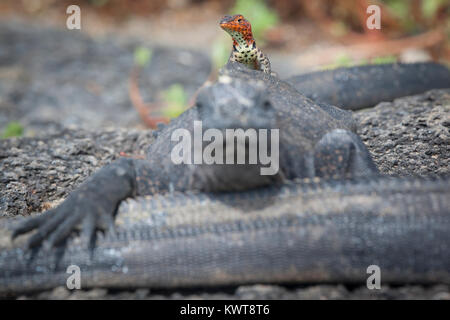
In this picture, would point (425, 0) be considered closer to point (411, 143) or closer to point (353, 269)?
point (411, 143)

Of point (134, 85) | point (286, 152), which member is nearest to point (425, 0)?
point (134, 85)

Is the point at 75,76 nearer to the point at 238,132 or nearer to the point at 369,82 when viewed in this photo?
the point at 369,82

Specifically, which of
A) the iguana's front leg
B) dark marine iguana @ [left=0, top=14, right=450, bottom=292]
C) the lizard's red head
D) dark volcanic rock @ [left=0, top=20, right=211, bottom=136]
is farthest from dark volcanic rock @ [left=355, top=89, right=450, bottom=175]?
dark volcanic rock @ [left=0, top=20, right=211, bottom=136]

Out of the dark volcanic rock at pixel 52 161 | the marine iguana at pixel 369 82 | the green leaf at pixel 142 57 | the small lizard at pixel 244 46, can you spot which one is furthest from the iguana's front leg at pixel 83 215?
the green leaf at pixel 142 57

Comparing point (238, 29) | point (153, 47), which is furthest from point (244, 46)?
point (153, 47)

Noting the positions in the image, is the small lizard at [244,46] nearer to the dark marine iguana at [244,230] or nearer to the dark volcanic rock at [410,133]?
the dark volcanic rock at [410,133]

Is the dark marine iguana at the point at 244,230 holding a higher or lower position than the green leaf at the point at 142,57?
lower

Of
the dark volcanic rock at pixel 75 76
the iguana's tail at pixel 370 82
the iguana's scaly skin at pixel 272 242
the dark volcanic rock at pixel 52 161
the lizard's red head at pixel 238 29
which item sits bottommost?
the iguana's scaly skin at pixel 272 242
